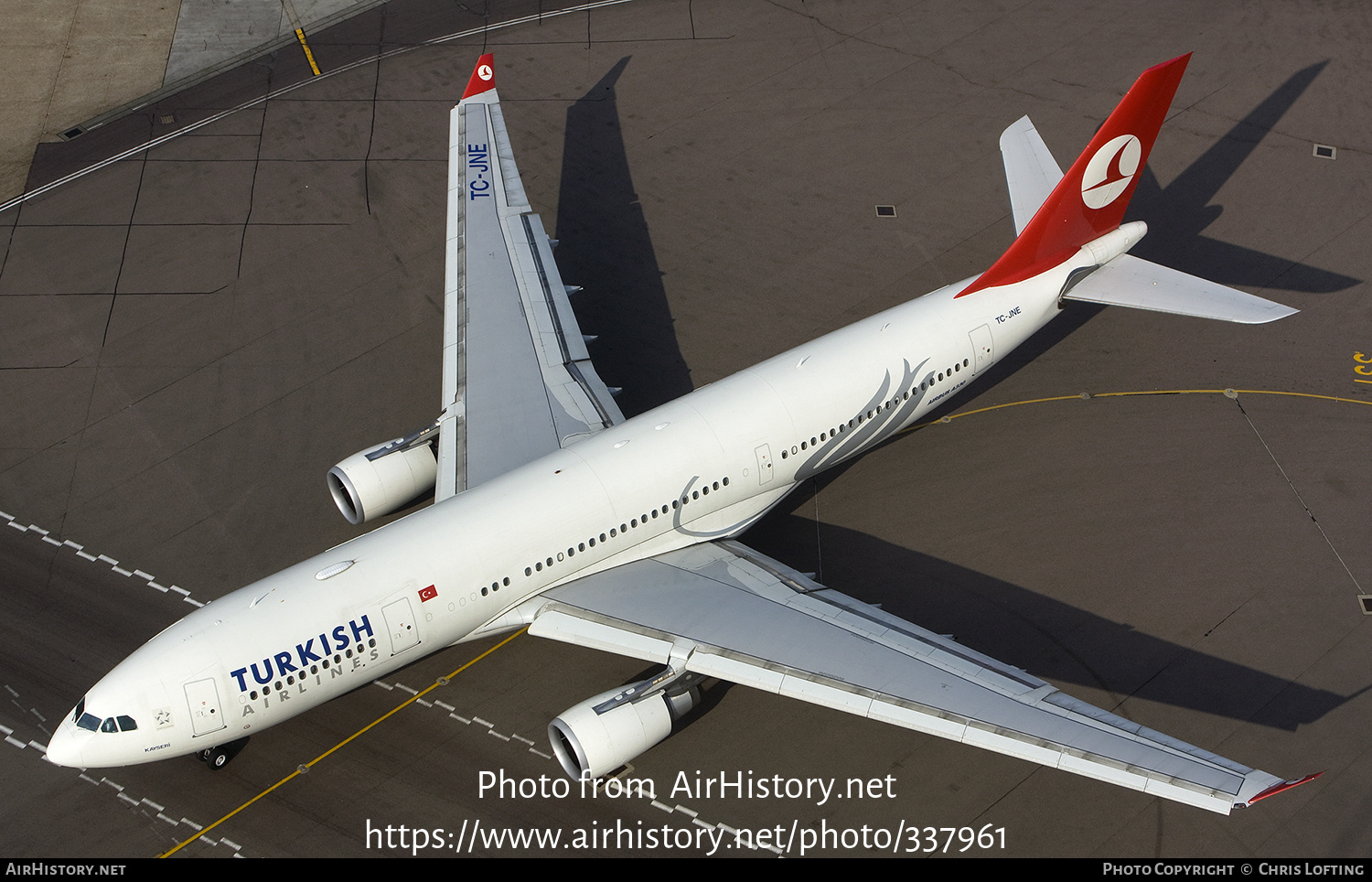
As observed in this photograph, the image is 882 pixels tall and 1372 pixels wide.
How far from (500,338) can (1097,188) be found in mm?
19365

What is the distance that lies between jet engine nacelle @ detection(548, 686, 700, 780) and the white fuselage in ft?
11.4

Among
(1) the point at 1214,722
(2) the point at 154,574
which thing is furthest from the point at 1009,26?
(2) the point at 154,574

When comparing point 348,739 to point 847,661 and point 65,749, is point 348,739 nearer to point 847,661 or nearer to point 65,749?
point 65,749

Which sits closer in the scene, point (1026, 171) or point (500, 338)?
point (500, 338)

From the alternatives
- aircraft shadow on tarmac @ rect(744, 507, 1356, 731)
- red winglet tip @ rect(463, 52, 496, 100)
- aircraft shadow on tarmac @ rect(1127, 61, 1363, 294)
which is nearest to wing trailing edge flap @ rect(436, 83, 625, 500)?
red winglet tip @ rect(463, 52, 496, 100)

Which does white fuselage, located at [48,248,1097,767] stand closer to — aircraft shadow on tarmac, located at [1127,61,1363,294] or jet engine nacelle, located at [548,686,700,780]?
jet engine nacelle, located at [548,686,700,780]

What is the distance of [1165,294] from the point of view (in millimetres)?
35438

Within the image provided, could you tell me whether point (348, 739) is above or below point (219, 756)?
below

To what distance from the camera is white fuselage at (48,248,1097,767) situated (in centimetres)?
2642

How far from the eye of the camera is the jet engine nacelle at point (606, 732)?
89.7ft

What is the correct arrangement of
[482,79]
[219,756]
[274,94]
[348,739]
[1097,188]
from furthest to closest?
[274,94] → [482,79] → [1097,188] → [348,739] → [219,756]

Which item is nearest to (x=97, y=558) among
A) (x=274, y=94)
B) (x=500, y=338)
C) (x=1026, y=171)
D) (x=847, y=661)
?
(x=500, y=338)

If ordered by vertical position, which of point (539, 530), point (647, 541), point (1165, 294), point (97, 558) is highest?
point (1165, 294)

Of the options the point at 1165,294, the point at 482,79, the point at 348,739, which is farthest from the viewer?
the point at 482,79
